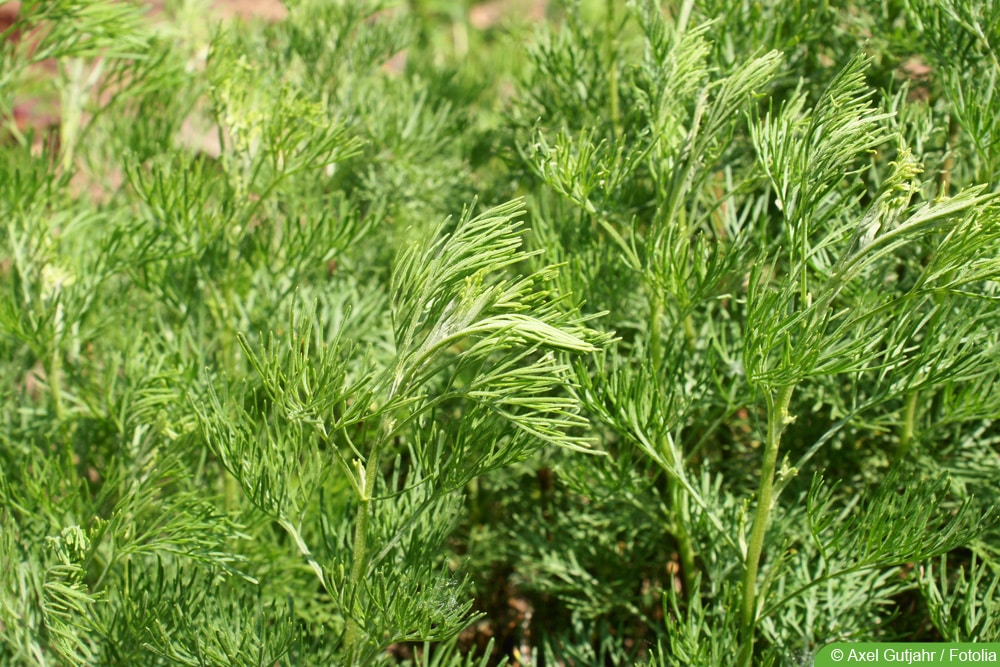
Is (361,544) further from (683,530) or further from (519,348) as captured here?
(683,530)

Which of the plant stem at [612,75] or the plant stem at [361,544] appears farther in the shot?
the plant stem at [612,75]

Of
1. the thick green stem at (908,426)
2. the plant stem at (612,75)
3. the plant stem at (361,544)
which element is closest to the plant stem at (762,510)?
the thick green stem at (908,426)

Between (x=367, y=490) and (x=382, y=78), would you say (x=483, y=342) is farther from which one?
(x=382, y=78)

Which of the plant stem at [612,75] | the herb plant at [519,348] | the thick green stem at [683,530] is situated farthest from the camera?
the plant stem at [612,75]

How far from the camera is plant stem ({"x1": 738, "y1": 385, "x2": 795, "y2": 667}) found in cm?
80

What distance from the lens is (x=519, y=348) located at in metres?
0.77

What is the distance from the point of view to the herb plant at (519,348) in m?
0.75

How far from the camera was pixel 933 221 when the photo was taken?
2.41 feet

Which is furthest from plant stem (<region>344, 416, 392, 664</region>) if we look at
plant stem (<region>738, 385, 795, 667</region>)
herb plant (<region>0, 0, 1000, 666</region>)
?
plant stem (<region>738, 385, 795, 667</region>)

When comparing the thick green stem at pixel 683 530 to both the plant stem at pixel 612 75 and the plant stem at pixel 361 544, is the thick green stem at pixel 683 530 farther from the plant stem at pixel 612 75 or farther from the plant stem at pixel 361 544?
the plant stem at pixel 612 75

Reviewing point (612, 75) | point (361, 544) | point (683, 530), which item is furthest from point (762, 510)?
point (612, 75)

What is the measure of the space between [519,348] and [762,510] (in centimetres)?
26

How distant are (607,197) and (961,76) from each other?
0.41 meters

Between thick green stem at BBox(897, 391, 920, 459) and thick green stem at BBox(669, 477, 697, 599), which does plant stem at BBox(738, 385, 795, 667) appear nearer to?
thick green stem at BBox(669, 477, 697, 599)
